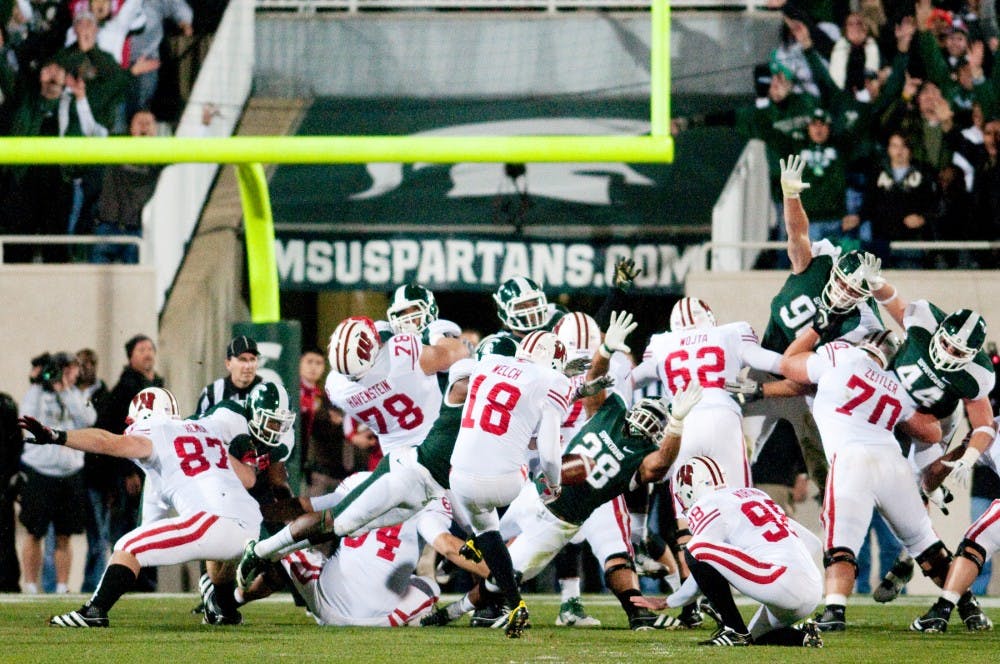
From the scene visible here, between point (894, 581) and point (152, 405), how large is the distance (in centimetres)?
360

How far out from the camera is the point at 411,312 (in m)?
9.27

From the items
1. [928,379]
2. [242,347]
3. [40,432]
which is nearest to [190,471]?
[40,432]

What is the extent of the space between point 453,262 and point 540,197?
82cm

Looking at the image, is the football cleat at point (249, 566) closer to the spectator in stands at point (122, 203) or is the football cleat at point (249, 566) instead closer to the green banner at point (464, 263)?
the spectator in stands at point (122, 203)

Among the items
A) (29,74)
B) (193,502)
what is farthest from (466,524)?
(29,74)

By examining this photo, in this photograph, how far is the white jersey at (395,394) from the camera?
8.78 metres

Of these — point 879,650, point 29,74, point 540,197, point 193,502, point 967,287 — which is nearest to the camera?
point 879,650

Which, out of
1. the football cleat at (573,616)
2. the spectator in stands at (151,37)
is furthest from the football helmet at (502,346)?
the spectator in stands at (151,37)

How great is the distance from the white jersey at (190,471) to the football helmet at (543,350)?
1471mm

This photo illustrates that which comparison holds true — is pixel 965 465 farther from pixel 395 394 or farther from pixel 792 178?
pixel 395 394

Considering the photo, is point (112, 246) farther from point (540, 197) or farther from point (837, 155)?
point (837, 155)

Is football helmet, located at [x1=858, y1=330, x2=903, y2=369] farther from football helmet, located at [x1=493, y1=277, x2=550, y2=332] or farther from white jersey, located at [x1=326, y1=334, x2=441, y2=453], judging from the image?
white jersey, located at [x1=326, y1=334, x2=441, y2=453]

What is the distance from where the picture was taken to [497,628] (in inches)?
321

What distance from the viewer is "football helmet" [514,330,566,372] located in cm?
778
